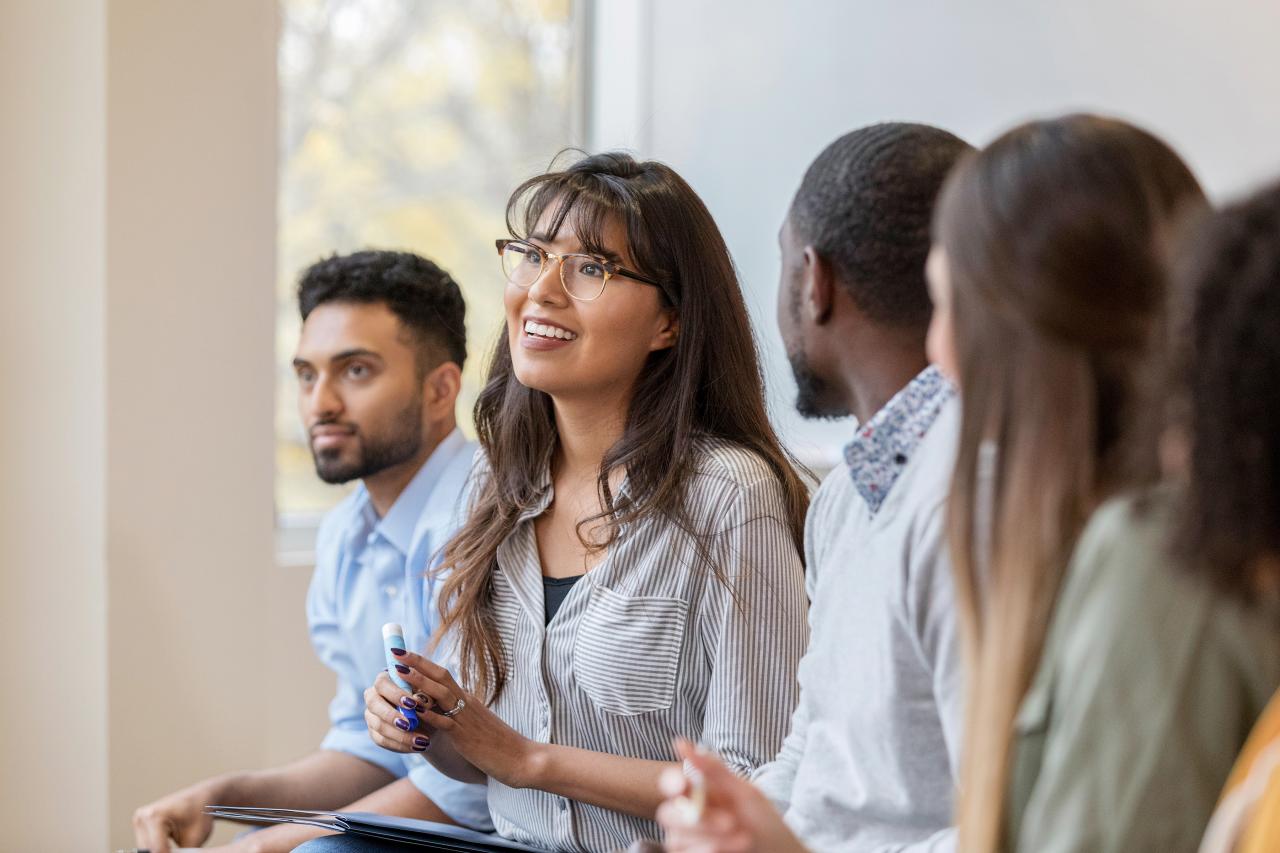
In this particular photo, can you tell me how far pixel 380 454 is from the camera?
7.92 feet

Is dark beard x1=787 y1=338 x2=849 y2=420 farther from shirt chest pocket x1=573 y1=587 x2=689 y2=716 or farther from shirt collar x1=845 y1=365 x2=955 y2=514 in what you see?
shirt chest pocket x1=573 y1=587 x2=689 y2=716

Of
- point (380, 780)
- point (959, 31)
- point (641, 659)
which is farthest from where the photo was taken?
point (959, 31)

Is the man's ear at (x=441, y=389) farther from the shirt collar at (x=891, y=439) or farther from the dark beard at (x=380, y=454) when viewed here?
the shirt collar at (x=891, y=439)

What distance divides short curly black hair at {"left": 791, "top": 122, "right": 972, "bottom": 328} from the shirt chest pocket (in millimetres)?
593

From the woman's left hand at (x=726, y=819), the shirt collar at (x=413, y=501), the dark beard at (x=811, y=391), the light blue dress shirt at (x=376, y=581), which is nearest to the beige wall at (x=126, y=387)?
the light blue dress shirt at (x=376, y=581)

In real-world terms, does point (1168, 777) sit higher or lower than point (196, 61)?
lower

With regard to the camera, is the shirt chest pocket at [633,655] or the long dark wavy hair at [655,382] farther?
the long dark wavy hair at [655,382]

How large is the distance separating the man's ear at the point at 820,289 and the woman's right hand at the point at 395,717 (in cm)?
70

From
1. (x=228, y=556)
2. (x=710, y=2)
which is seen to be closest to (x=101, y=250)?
(x=228, y=556)

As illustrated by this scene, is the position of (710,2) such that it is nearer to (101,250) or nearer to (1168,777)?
(101,250)

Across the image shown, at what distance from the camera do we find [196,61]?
274cm

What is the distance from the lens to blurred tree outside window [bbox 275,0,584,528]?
3553mm

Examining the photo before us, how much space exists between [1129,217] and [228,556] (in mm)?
2279

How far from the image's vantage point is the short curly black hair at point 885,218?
1.31 metres
